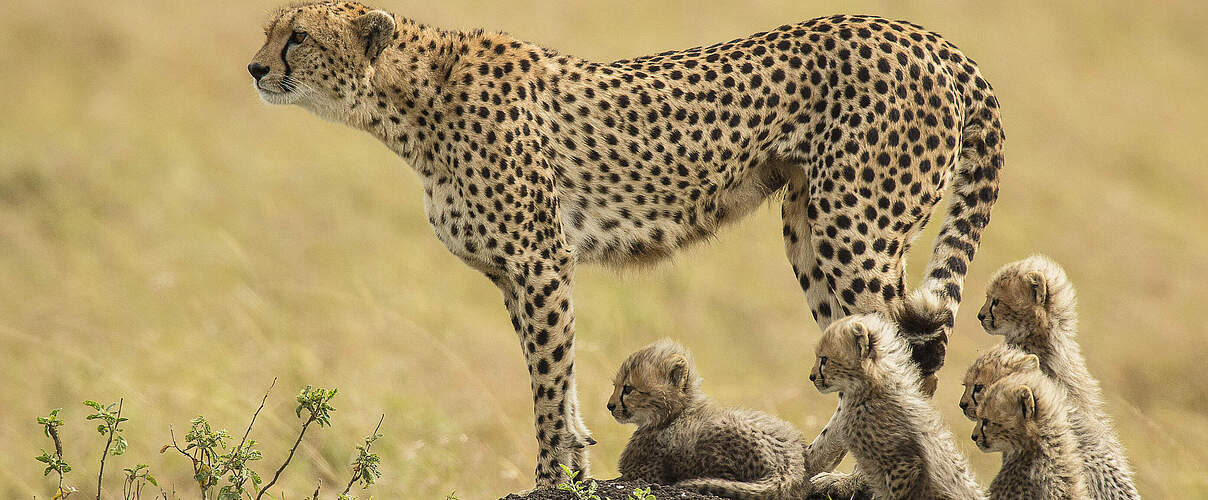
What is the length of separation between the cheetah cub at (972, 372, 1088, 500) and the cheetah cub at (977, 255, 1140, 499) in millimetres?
279

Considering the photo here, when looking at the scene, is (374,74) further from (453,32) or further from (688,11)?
(688,11)

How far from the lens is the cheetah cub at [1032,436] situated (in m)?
3.33

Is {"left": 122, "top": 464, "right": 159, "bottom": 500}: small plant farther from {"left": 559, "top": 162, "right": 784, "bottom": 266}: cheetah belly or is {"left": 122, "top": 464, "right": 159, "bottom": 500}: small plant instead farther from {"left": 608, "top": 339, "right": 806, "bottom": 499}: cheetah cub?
{"left": 559, "top": 162, "right": 784, "bottom": 266}: cheetah belly

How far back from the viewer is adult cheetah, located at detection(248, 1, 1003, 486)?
4227 millimetres

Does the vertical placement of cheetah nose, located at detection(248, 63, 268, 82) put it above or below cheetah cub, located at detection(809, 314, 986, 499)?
above

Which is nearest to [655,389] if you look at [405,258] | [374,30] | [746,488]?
[746,488]

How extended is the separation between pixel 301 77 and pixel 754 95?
1489 mm

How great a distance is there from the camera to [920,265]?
9.10 metres

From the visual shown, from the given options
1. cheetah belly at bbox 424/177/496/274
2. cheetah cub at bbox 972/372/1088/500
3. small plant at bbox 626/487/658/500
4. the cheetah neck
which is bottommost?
small plant at bbox 626/487/658/500

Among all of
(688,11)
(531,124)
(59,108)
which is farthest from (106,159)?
(531,124)

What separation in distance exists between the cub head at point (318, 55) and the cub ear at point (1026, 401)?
223 centimetres

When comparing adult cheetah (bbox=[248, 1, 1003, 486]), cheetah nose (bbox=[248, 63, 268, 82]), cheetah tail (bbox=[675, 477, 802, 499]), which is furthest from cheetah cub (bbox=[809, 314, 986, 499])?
cheetah nose (bbox=[248, 63, 268, 82])

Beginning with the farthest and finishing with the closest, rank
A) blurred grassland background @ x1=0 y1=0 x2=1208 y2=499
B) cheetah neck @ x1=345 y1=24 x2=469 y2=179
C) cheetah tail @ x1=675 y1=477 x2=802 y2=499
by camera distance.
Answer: blurred grassland background @ x1=0 y1=0 x2=1208 y2=499, cheetah neck @ x1=345 y1=24 x2=469 y2=179, cheetah tail @ x1=675 y1=477 x2=802 y2=499

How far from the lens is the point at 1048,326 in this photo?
379 cm
